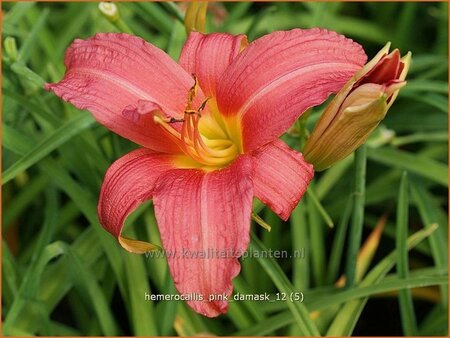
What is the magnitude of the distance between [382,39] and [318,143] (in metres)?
0.92

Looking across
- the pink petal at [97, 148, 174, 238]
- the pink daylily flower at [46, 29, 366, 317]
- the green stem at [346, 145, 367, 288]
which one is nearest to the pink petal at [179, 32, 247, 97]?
the pink daylily flower at [46, 29, 366, 317]

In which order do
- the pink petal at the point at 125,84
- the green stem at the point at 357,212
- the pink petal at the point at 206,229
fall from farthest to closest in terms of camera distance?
the green stem at the point at 357,212 → the pink petal at the point at 125,84 → the pink petal at the point at 206,229

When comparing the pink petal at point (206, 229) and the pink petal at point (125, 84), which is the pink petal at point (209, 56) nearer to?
the pink petal at point (125, 84)

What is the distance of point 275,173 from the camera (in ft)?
2.52

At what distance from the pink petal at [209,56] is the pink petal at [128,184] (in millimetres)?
111

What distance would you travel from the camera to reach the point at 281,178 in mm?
768

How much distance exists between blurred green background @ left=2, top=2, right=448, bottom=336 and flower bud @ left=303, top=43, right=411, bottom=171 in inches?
5.6

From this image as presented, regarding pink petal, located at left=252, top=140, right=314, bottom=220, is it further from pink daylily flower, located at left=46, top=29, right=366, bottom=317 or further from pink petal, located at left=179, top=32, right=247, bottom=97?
pink petal, located at left=179, top=32, right=247, bottom=97

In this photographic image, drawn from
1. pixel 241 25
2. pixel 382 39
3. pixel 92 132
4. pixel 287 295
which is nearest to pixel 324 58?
pixel 287 295

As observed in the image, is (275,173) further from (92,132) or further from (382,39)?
(382,39)

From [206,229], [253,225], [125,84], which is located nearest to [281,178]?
[206,229]

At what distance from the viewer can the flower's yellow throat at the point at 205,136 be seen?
78 cm

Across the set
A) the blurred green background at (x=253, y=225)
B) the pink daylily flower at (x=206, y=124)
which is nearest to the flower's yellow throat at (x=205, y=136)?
the pink daylily flower at (x=206, y=124)

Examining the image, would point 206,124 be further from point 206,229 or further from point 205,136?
point 206,229
